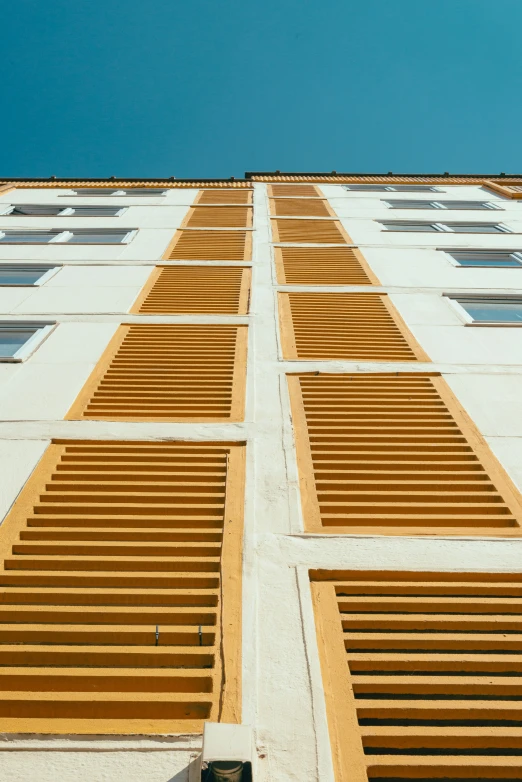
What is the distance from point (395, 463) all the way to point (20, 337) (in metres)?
4.84

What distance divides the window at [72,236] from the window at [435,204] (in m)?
6.69

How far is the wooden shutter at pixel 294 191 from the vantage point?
16062mm

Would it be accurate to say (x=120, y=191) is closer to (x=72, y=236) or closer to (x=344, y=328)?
(x=72, y=236)

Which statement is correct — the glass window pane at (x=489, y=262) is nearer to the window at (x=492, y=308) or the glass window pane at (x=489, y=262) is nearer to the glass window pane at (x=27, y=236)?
the window at (x=492, y=308)

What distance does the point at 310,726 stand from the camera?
267 cm

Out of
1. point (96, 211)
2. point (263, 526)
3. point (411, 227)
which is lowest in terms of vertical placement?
point (263, 526)

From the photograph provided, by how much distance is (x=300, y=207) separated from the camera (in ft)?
47.2

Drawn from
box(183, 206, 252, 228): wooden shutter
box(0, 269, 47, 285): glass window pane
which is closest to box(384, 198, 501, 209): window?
box(183, 206, 252, 228): wooden shutter

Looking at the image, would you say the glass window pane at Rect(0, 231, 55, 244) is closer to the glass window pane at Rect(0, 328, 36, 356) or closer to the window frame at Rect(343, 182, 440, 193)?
the glass window pane at Rect(0, 328, 36, 356)

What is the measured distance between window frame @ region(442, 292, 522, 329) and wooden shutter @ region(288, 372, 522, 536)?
1.73 meters

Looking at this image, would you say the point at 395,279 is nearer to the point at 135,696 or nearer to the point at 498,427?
the point at 498,427

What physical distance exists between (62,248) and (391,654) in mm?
9399

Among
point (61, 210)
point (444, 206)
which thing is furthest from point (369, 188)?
point (61, 210)

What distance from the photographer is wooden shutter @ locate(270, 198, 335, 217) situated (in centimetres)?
1372
